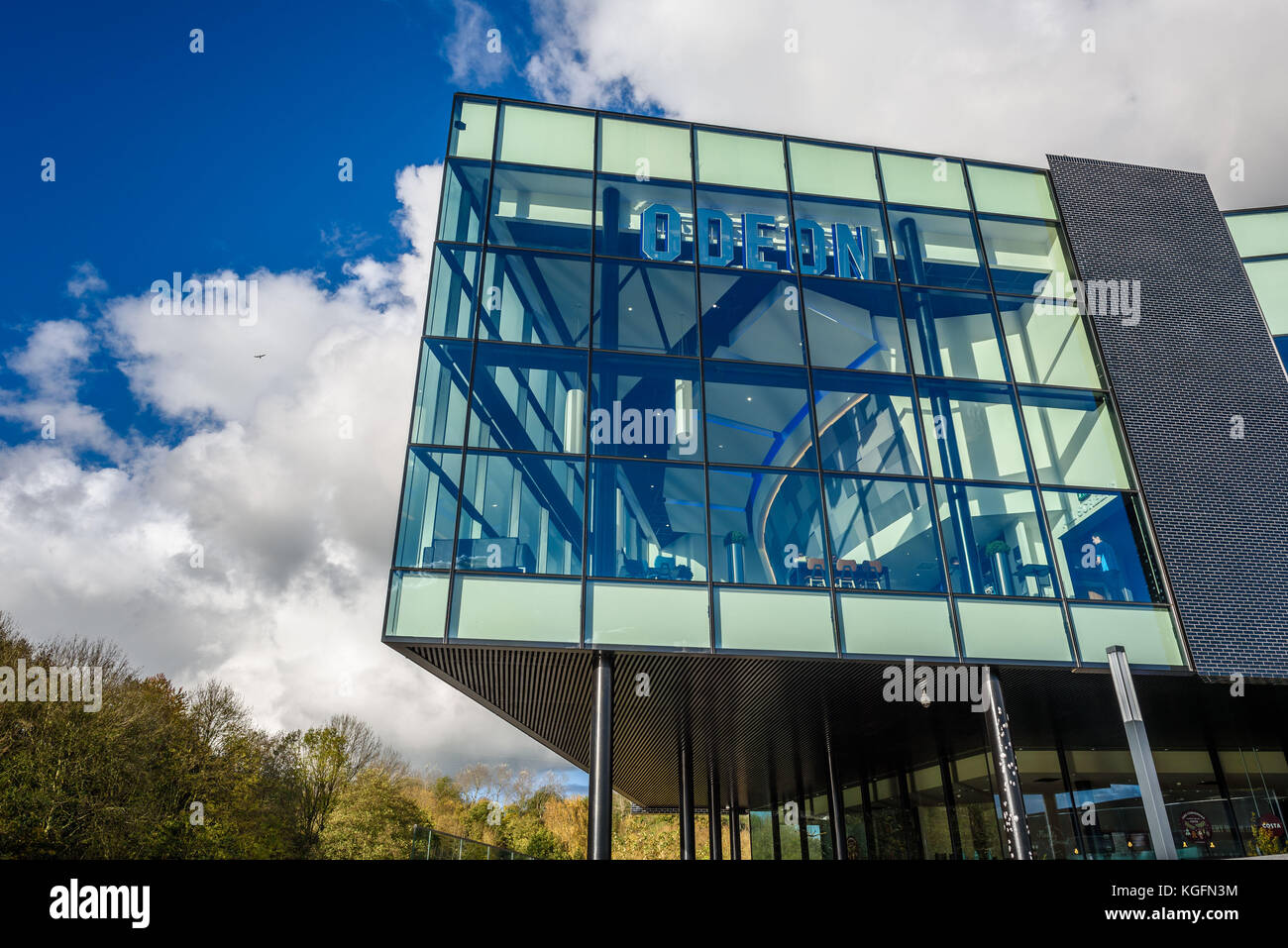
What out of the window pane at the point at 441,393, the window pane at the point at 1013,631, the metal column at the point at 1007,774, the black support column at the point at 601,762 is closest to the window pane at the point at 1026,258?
the window pane at the point at 1013,631

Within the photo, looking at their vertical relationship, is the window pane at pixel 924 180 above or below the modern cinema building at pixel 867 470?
above

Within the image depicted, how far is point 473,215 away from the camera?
15.6 m

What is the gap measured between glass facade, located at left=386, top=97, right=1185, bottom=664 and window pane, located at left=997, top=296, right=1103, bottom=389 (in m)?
0.06

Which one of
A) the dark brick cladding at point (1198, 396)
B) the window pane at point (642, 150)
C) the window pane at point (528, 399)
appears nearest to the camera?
the window pane at point (528, 399)

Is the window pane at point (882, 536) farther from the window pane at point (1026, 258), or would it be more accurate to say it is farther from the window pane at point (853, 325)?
the window pane at point (1026, 258)

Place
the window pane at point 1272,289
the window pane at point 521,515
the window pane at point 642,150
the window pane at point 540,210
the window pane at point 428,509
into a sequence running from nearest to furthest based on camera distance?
the window pane at point 428,509 → the window pane at point 521,515 → the window pane at point 540,210 → the window pane at point 642,150 → the window pane at point 1272,289

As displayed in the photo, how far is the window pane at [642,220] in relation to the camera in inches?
624

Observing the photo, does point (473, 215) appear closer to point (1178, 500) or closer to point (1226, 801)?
point (1178, 500)

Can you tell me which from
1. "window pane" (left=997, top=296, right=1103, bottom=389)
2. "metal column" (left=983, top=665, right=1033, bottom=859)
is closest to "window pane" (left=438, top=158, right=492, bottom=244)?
A: "window pane" (left=997, top=296, right=1103, bottom=389)

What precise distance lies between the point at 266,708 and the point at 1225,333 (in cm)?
20592

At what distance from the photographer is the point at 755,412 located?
1452cm

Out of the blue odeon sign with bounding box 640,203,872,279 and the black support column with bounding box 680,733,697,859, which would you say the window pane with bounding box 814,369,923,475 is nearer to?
the blue odeon sign with bounding box 640,203,872,279

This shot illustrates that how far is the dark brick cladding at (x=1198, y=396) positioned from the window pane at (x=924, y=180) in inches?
102

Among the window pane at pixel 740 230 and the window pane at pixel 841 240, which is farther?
the window pane at pixel 841 240
